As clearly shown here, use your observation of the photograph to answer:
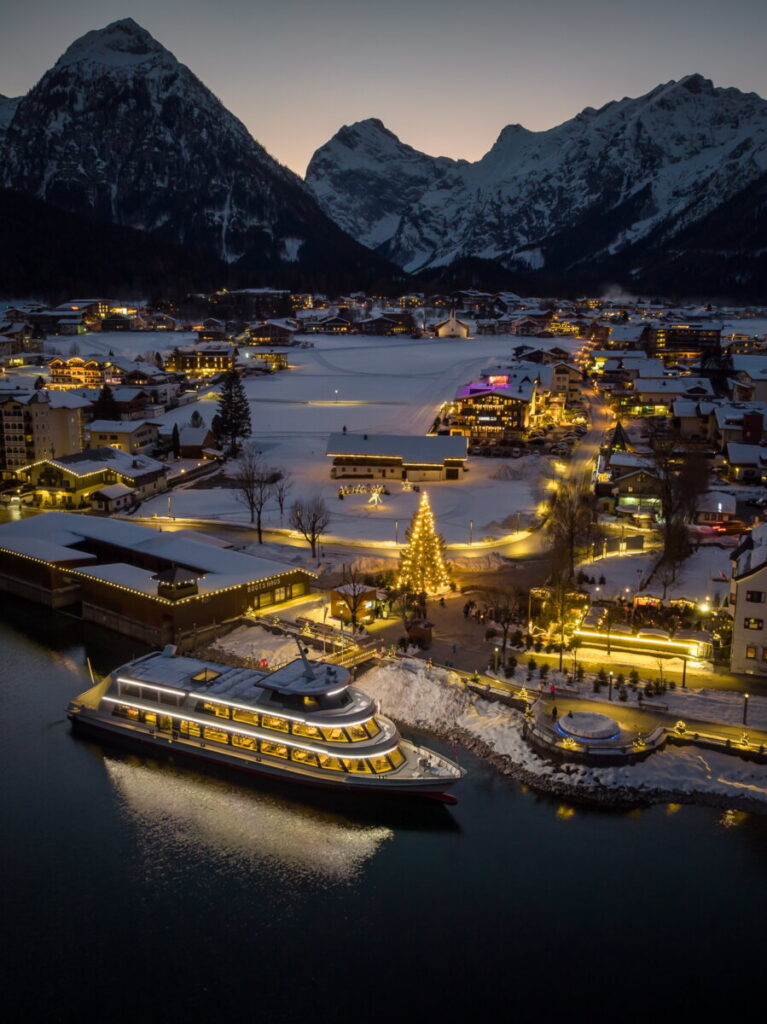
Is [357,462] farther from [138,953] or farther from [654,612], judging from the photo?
[138,953]

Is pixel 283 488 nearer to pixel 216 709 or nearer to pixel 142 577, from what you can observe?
pixel 142 577

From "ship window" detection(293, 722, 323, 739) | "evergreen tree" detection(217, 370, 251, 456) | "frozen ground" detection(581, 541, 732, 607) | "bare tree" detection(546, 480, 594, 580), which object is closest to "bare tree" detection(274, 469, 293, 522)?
"evergreen tree" detection(217, 370, 251, 456)

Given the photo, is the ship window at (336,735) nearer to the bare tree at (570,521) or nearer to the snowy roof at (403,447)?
the bare tree at (570,521)

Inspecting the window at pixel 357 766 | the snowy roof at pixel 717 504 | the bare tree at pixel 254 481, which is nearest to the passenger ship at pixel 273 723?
the window at pixel 357 766

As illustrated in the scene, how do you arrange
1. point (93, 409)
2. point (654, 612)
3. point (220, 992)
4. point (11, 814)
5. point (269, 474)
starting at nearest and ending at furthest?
point (220, 992) → point (11, 814) → point (654, 612) → point (269, 474) → point (93, 409)

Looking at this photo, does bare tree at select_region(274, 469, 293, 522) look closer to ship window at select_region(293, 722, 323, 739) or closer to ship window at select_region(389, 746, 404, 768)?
ship window at select_region(293, 722, 323, 739)

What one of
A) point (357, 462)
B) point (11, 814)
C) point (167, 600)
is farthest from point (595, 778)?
point (357, 462)
